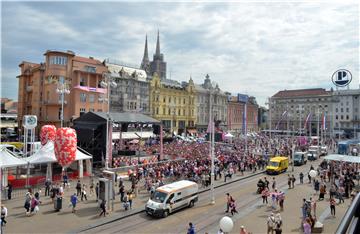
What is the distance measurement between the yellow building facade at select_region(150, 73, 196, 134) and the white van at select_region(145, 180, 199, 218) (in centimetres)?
5495

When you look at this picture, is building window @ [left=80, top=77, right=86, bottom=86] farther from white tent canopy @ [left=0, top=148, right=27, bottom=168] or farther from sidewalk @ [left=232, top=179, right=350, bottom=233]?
sidewalk @ [left=232, top=179, right=350, bottom=233]

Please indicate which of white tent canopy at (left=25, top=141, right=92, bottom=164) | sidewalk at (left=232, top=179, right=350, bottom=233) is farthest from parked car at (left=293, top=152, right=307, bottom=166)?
white tent canopy at (left=25, top=141, right=92, bottom=164)

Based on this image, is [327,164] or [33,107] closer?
[327,164]

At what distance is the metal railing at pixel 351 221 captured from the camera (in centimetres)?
240

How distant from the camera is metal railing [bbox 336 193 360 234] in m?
2.40

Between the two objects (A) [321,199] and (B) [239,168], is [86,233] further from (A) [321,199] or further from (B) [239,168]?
(B) [239,168]

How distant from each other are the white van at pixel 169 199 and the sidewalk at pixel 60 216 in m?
1.79

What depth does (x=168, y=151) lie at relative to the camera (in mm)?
42375

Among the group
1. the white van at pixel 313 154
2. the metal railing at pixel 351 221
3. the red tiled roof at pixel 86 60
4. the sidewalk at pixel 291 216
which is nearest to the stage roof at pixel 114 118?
the sidewalk at pixel 291 216

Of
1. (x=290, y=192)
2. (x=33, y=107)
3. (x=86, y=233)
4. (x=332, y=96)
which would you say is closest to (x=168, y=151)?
(x=290, y=192)

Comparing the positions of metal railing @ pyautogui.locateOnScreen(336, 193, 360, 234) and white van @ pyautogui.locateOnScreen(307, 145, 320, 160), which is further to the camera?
white van @ pyautogui.locateOnScreen(307, 145, 320, 160)

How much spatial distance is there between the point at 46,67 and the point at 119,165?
3165 centimetres

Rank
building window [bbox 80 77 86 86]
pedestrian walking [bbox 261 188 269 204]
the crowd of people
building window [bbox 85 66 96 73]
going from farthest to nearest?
building window [bbox 85 66 96 73] < building window [bbox 80 77 86 86] < pedestrian walking [bbox 261 188 269 204] < the crowd of people

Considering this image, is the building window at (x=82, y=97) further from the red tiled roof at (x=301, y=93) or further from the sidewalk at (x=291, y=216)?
the red tiled roof at (x=301, y=93)
